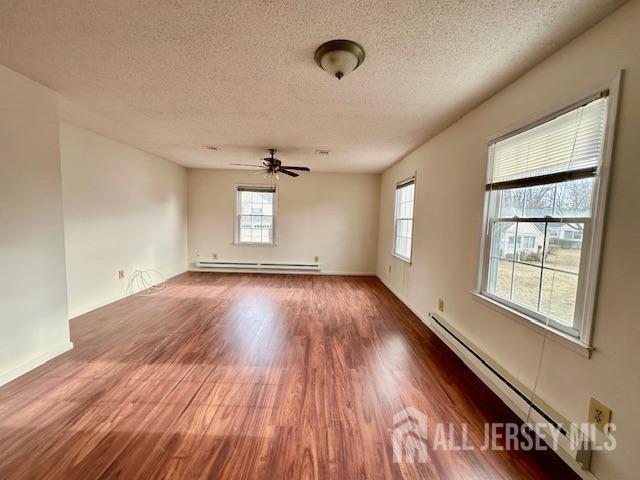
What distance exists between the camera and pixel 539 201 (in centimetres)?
173

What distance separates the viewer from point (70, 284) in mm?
3133

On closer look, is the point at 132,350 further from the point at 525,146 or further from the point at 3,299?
the point at 525,146

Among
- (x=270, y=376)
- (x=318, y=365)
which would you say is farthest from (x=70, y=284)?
(x=318, y=365)

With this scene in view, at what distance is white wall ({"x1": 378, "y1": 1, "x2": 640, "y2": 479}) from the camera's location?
3.80 feet

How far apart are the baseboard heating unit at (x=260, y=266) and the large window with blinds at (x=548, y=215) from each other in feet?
13.7

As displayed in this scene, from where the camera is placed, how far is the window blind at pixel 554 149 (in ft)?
4.43

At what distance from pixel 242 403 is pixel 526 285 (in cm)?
217

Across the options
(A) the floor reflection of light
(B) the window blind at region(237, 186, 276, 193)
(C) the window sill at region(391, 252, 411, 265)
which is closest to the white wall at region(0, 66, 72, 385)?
(A) the floor reflection of light

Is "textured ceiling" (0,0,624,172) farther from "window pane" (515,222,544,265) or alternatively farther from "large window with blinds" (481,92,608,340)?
"window pane" (515,222,544,265)

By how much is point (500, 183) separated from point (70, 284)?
15.5 feet

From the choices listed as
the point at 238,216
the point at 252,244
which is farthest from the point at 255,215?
the point at 252,244

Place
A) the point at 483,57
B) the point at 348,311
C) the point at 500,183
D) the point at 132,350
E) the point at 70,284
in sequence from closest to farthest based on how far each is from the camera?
the point at 483,57, the point at 500,183, the point at 132,350, the point at 70,284, the point at 348,311

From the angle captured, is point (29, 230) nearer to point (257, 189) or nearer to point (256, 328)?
point (256, 328)

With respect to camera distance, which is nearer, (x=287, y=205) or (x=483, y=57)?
(x=483, y=57)
